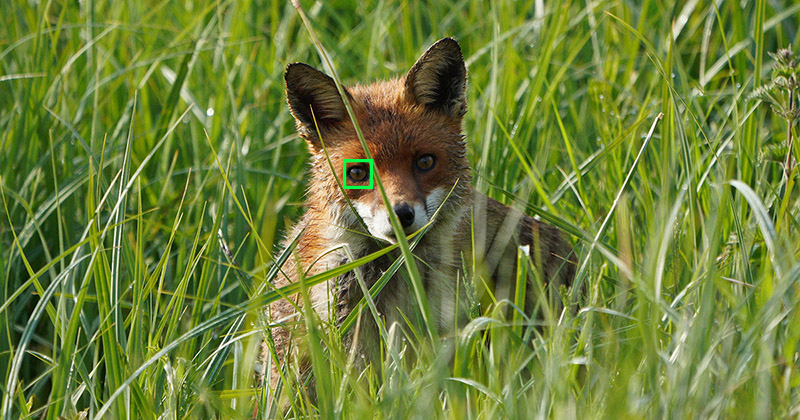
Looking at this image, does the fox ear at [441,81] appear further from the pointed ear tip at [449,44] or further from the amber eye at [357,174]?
the amber eye at [357,174]

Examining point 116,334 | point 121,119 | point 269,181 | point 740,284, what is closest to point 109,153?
point 121,119

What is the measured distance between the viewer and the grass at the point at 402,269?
275cm

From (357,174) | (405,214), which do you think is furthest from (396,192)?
(357,174)

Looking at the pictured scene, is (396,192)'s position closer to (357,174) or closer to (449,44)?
(357,174)

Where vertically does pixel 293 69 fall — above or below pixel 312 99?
above

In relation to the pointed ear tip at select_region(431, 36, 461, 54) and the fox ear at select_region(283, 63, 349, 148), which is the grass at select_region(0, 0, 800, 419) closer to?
the fox ear at select_region(283, 63, 349, 148)

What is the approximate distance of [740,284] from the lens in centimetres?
323

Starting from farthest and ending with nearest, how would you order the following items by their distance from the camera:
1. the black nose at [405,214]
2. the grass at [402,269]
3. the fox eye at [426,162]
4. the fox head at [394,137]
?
1. the fox eye at [426,162]
2. the fox head at [394,137]
3. the black nose at [405,214]
4. the grass at [402,269]

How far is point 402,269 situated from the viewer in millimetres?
3918

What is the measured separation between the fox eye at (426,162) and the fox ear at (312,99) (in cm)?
48

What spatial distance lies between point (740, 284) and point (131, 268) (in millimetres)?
2686

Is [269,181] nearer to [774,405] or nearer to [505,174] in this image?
[505,174]

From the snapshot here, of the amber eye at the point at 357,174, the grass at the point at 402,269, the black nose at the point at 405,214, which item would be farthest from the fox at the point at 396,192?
the grass at the point at 402,269

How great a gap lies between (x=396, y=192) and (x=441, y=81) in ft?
2.81
